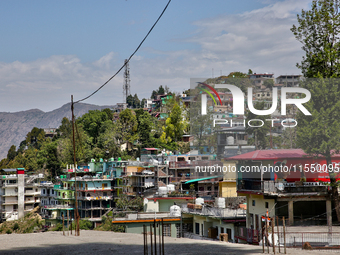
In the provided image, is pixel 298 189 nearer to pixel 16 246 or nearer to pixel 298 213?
pixel 298 213

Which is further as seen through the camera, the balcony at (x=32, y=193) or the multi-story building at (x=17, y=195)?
the balcony at (x=32, y=193)

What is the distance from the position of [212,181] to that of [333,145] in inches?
936

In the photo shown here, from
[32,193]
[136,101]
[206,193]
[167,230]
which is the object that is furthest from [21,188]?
[136,101]

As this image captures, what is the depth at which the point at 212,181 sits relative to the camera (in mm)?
46125

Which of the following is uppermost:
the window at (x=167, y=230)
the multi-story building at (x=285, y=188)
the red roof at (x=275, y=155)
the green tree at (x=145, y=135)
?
the green tree at (x=145, y=135)

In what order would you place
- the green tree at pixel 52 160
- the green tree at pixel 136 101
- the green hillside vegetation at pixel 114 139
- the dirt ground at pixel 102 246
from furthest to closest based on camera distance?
1. the green tree at pixel 136 101
2. the green tree at pixel 52 160
3. the green hillside vegetation at pixel 114 139
4. the dirt ground at pixel 102 246

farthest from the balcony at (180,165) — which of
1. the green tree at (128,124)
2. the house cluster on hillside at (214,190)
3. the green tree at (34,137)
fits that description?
the green tree at (34,137)

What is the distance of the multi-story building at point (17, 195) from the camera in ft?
237

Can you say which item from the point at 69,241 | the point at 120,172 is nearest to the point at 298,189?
the point at 69,241

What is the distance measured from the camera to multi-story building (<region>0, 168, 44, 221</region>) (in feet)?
237

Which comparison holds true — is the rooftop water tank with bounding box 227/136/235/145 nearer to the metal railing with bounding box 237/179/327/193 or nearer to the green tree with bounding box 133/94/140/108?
the metal railing with bounding box 237/179/327/193

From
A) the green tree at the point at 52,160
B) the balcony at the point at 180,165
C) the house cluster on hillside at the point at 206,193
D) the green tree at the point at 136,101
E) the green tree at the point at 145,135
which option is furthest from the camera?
the green tree at the point at 136,101

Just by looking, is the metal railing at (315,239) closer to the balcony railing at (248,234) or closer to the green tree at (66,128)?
the balcony railing at (248,234)

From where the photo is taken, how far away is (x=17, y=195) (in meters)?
73.6
